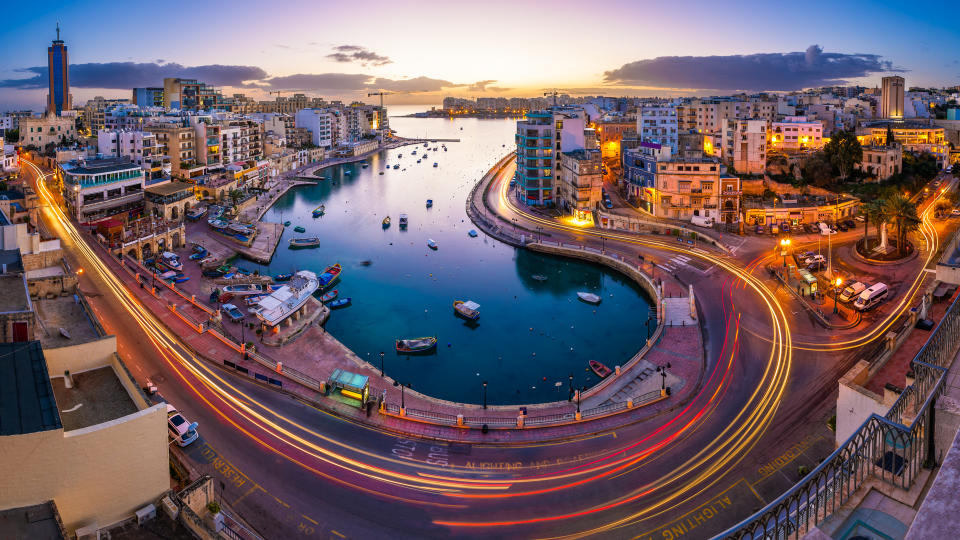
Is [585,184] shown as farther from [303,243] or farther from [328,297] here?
[328,297]

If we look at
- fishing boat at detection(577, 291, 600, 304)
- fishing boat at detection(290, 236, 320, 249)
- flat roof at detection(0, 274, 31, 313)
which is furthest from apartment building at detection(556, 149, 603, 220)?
flat roof at detection(0, 274, 31, 313)

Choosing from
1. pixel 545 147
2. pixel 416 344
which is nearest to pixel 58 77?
pixel 545 147

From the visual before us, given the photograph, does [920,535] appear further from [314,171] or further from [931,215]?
[314,171]

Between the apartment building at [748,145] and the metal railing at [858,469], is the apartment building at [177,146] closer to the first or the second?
the apartment building at [748,145]

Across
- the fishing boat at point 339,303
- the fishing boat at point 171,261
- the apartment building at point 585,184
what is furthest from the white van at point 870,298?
the fishing boat at point 171,261

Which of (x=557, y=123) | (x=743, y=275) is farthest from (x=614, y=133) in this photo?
(x=743, y=275)

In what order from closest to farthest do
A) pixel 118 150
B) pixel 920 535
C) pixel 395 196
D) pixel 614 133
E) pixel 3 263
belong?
pixel 920 535 < pixel 3 263 < pixel 118 150 < pixel 395 196 < pixel 614 133

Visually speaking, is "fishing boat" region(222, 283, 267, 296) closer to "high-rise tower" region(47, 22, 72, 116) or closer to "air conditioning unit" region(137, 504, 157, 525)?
"air conditioning unit" region(137, 504, 157, 525)
